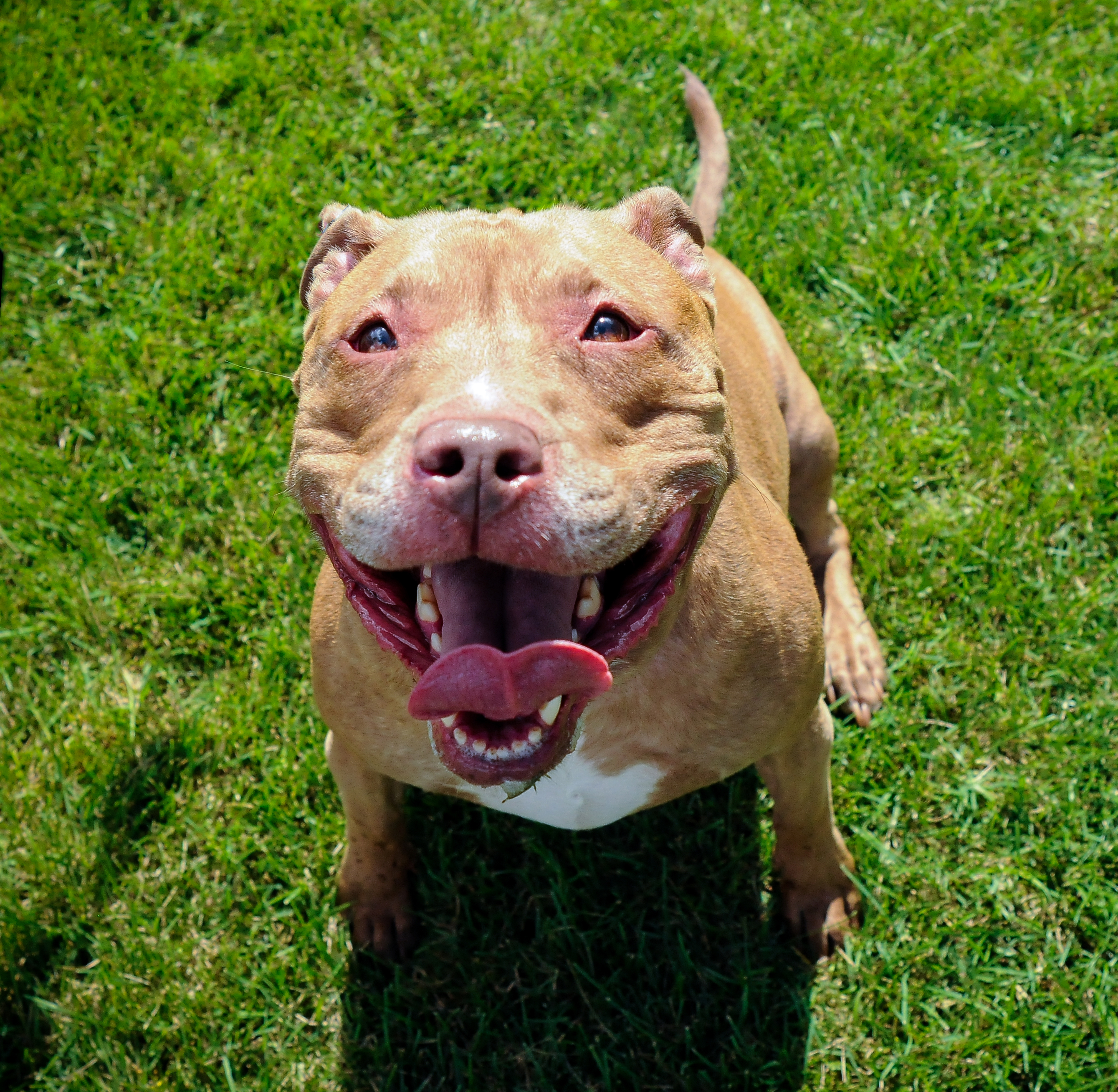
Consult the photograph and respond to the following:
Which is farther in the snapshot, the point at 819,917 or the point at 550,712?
the point at 819,917

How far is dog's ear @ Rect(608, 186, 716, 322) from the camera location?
299cm

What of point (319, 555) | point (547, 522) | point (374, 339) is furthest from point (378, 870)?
point (547, 522)

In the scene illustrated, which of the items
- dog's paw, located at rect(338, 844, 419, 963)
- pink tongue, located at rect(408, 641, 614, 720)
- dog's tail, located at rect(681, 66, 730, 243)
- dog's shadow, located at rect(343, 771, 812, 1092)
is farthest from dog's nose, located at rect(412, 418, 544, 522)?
dog's tail, located at rect(681, 66, 730, 243)

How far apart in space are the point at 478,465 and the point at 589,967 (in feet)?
8.40

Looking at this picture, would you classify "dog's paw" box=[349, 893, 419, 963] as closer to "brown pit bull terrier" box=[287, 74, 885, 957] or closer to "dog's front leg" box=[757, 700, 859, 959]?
"brown pit bull terrier" box=[287, 74, 885, 957]

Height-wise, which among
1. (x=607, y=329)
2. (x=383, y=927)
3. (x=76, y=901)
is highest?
(x=607, y=329)

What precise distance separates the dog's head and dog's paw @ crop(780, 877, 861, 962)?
5.73 feet

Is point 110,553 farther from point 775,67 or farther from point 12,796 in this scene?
point 775,67

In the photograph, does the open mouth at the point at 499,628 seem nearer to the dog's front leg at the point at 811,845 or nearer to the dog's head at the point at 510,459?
the dog's head at the point at 510,459

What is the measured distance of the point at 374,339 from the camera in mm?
2689

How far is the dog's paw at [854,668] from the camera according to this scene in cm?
439

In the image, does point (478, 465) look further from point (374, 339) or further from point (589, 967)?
point (589, 967)

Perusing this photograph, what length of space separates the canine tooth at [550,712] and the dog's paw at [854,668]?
210 cm

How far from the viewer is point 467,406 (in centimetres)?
227
